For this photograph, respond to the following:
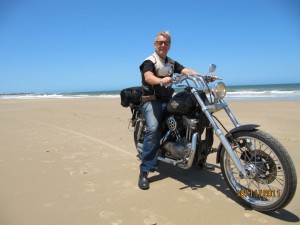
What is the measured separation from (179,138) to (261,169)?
114cm

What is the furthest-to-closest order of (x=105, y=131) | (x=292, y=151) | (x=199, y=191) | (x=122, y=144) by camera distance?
(x=105, y=131)
(x=122, y=144)
(x=292, y=151)
(x=199, y=191)

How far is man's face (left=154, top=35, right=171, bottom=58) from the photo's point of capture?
3555mm

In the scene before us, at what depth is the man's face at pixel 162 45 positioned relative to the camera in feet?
11.7

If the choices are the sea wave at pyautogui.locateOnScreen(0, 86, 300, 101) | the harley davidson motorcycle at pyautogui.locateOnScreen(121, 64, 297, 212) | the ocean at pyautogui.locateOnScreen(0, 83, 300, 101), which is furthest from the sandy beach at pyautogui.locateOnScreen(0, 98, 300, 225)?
the sea wave at pyautogui.locateOnScreen(0, 86, 300, 101)

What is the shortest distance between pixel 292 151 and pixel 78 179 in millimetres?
3695

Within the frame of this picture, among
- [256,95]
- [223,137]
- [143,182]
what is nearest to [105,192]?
[143,182]

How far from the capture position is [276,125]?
752cm

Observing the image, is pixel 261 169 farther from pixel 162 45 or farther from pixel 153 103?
pixel 162 45

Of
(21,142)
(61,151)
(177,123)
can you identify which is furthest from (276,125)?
(21,142)

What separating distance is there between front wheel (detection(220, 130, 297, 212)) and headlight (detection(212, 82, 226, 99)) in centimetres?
47

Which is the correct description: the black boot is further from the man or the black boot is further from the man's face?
Result: the man's face

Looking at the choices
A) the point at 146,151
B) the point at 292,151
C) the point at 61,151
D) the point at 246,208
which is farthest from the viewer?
the point at 61,151

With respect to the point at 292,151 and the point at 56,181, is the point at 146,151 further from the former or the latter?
the point at 292,151

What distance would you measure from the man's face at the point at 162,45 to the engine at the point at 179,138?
89 cm
